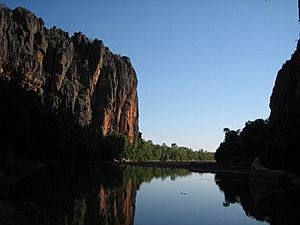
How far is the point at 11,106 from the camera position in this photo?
194 ft

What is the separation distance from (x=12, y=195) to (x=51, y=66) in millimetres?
151491

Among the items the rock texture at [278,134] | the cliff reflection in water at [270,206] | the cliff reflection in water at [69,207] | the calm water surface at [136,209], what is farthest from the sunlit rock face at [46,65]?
the calm water surface at [136,209]

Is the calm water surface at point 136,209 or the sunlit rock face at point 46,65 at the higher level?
the sunlit rock face at point 46,65

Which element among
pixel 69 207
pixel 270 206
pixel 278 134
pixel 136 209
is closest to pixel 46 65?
pixel 278 134

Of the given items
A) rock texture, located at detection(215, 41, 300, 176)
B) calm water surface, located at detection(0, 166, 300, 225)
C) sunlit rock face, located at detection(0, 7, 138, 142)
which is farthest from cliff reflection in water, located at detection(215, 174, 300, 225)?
sunlit rock face, located at detection(0, 7, 138, 142)

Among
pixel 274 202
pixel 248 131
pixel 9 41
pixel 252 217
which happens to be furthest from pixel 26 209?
pixel 9 41

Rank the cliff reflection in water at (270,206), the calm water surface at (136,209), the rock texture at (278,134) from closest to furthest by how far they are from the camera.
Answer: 1. the calm water surface at (136,209)
2. the cliff reflection in water at (270,206)
3. the rock texture at (278,134)

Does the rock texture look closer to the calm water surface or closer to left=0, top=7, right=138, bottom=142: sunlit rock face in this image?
the calm water surface

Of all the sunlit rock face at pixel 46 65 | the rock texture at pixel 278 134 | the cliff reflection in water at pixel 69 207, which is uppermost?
the sunlit rock face at pixel 46 65

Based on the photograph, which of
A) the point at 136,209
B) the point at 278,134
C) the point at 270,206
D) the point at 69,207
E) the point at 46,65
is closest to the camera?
the point at 69,207

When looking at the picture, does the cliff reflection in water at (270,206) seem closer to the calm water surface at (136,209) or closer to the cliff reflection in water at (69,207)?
the calm water surface at (136,209)

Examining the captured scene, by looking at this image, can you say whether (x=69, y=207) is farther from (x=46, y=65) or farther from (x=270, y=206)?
(x=46, y=65)

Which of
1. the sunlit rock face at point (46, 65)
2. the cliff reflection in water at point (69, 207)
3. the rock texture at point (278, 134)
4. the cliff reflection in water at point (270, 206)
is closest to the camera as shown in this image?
the cliff reflection in water at point (69, 207)

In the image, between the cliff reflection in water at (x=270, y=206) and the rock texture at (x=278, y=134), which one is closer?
the cliff reflection in water at (x=270, y=206)
